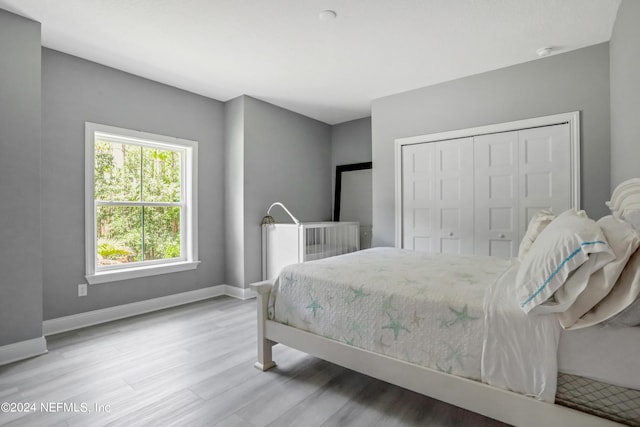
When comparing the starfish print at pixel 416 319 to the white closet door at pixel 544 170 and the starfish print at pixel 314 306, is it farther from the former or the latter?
the white closet door at pixel 544 170

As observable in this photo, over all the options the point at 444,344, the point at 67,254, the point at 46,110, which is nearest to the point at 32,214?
the point at 67,254

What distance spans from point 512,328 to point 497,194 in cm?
238

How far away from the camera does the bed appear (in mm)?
1095

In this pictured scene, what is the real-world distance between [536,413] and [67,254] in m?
3.60

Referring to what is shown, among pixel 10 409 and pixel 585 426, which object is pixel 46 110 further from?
pixel 585 426

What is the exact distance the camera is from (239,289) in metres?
3.99

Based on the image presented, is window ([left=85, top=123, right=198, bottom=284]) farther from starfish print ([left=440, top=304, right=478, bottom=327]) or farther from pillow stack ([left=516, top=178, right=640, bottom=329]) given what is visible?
pillow stack ([left=516, top=178, right=640, bottom=329])

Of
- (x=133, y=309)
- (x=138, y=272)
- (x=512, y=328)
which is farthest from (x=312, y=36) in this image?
(x=133, y=309)

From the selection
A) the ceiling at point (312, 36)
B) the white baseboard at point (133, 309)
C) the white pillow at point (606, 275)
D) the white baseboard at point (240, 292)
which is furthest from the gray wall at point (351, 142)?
the white pillow at point (606, 275)

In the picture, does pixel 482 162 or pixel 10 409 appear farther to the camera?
pixel 482 162

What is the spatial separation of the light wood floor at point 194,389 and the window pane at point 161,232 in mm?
1093

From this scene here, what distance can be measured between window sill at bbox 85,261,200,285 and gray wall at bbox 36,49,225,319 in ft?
0.22

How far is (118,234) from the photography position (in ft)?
10.9

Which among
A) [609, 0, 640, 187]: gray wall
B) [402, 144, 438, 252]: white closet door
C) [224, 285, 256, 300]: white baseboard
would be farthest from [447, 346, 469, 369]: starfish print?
[224, 285, 256, 300]: white baseboard
